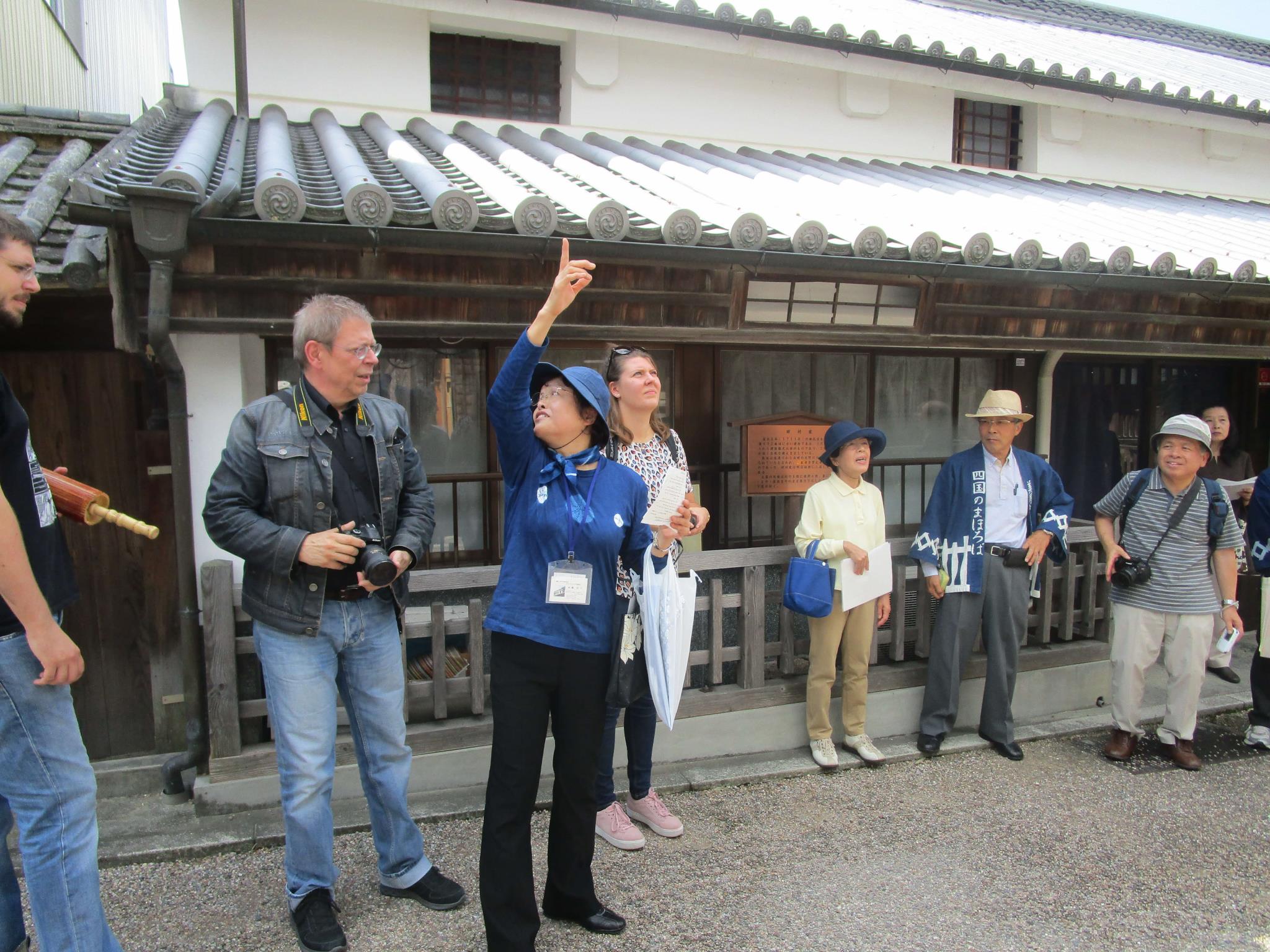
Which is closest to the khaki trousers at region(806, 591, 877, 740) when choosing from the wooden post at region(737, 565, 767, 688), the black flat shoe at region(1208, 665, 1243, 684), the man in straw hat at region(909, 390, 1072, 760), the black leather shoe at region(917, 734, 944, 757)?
the wooden post at region(737, 565, 767, 688)

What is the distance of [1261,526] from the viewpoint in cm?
529

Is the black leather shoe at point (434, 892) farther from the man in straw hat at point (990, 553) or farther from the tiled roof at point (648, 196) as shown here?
the man in straw hat at point (990, 553)

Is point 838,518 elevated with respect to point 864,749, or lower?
elevated

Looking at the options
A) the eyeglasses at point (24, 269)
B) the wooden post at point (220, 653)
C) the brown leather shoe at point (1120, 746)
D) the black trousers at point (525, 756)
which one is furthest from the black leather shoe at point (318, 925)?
the brown leather shoe at point (1120, 746)

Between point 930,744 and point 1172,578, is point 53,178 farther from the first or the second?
point 1172,578

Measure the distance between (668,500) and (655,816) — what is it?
1792 millimetres

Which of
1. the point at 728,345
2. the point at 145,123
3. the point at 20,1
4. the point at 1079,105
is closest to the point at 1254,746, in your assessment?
the point at 728,345

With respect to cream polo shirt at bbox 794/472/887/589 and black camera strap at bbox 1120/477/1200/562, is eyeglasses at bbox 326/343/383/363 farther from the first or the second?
black camera strap at bbox 1120/477/1200/562

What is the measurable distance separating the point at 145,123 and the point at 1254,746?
813 cm

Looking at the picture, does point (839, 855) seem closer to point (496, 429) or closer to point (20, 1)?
point (496, 429)

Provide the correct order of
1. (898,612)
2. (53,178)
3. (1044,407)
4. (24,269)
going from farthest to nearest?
1. (1044,407)
2. (898,612)
3. (53,178)
4. (24,269)

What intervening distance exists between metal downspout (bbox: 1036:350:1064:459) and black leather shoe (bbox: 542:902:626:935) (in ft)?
18.5

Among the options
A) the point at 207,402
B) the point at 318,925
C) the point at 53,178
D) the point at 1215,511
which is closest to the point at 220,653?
the point at 207,402

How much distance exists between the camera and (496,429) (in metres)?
2.96
